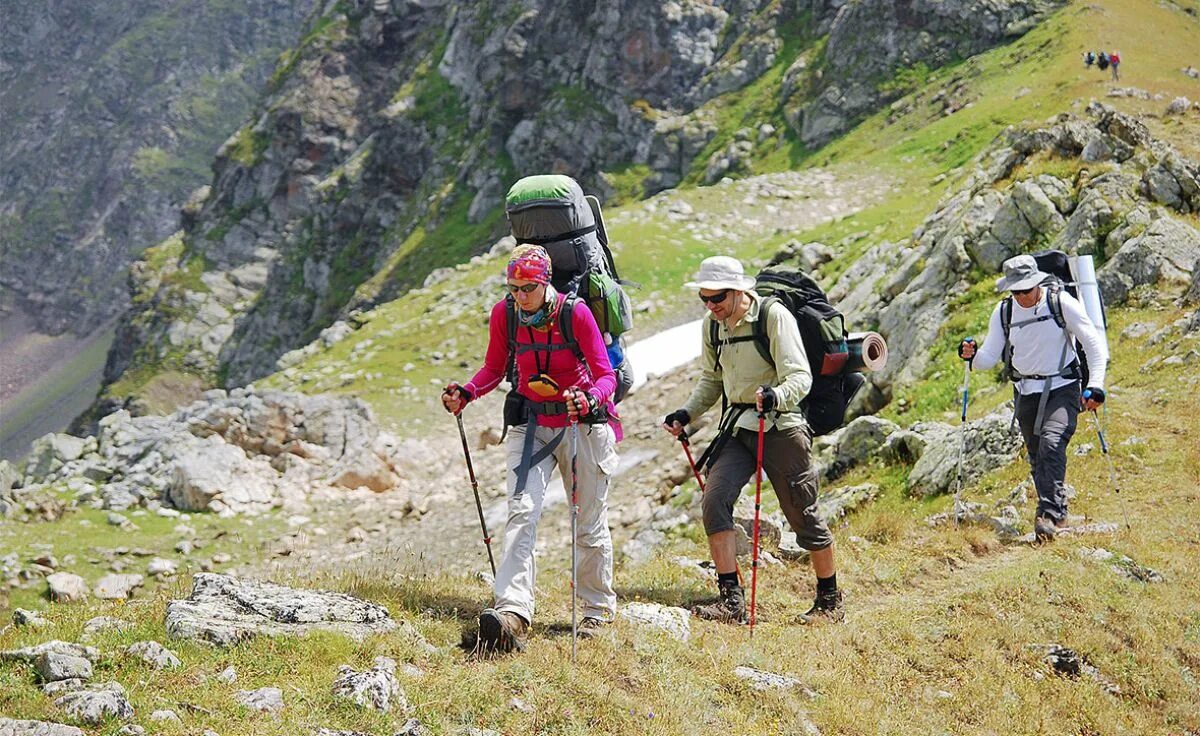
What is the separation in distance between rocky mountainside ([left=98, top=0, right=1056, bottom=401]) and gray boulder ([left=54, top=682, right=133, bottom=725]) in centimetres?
5999

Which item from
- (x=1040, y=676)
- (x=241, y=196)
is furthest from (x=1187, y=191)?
(x=241, y=196)

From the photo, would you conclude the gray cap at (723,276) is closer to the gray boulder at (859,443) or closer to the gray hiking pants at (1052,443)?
the gray hiking pants at (1052,443)

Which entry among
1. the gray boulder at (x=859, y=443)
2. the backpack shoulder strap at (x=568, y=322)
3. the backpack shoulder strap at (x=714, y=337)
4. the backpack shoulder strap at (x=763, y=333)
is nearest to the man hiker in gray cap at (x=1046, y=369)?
the gray boulder at (x=859, y=443)

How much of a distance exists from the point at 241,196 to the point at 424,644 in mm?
128912

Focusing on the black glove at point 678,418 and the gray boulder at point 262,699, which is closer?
the gray boulder at point 262,699

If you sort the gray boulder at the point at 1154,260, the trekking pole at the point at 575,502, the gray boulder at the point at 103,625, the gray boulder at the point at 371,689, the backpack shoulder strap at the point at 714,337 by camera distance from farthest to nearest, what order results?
the gray boulder at the point at 1154,260, the backpack shoulder strap at the point at 714,337, the trekking pole at the point at 575,502, the gray boulder at the point at 103,625, the gray boulder at the point at 371,689

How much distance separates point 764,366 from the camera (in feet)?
26.4

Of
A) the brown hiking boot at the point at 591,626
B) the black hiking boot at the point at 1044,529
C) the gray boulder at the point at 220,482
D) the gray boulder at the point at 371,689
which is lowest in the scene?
the gray boulder at the point at 220,482

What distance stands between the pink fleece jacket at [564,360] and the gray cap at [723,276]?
1096mm

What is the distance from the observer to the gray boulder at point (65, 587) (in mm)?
14444

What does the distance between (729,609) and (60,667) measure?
551 centimetres

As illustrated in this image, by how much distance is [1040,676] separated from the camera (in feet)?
24.2

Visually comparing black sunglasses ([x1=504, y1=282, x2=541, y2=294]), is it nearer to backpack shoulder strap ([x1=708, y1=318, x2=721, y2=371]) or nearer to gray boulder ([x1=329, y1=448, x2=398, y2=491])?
backpack shoulder strap ([x1=708, y1=318, x2=721, y2=371])

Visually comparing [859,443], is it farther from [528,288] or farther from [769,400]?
[528,288]
